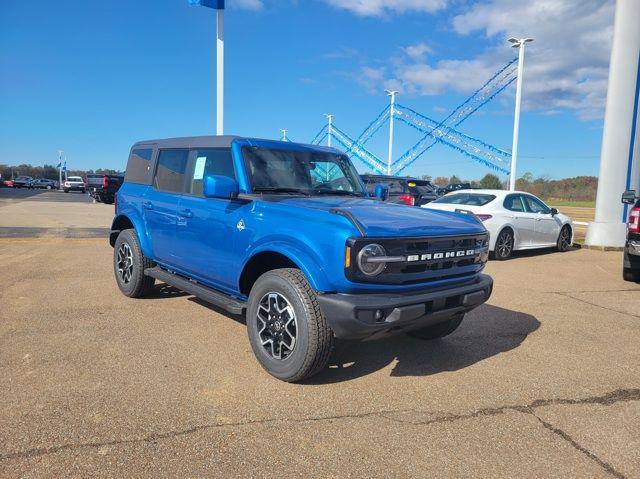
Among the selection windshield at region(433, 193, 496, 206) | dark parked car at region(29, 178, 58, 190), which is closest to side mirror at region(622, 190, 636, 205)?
windshield at region(433, 193, 496, 206)

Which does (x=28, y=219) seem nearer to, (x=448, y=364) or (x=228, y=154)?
(x=228, y=154)

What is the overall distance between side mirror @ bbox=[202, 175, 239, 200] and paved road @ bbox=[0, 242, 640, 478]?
1424mm

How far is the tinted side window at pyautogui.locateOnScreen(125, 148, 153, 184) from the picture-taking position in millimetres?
5875

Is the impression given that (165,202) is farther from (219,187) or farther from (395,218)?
(395,218)

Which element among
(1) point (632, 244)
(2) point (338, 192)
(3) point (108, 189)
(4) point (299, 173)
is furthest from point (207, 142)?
(3) point (108, 189)

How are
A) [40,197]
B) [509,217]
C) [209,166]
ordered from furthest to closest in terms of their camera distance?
[40,197]
[509,217]
[209,166]

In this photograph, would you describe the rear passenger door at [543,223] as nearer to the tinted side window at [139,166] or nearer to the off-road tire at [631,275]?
the off-road tire at [631,275]

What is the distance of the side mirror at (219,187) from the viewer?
3.92 metres

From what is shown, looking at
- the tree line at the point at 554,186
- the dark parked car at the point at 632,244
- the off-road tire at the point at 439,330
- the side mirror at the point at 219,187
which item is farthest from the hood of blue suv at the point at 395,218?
the tree line at the point at 554,186

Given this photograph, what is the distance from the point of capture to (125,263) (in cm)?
605

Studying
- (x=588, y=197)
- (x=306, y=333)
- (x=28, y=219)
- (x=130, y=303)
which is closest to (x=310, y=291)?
(x=306, y=333)

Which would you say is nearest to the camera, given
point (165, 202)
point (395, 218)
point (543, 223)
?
point (395, 218)

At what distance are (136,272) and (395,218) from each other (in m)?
3.53

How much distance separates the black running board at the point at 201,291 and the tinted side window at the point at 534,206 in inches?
343
